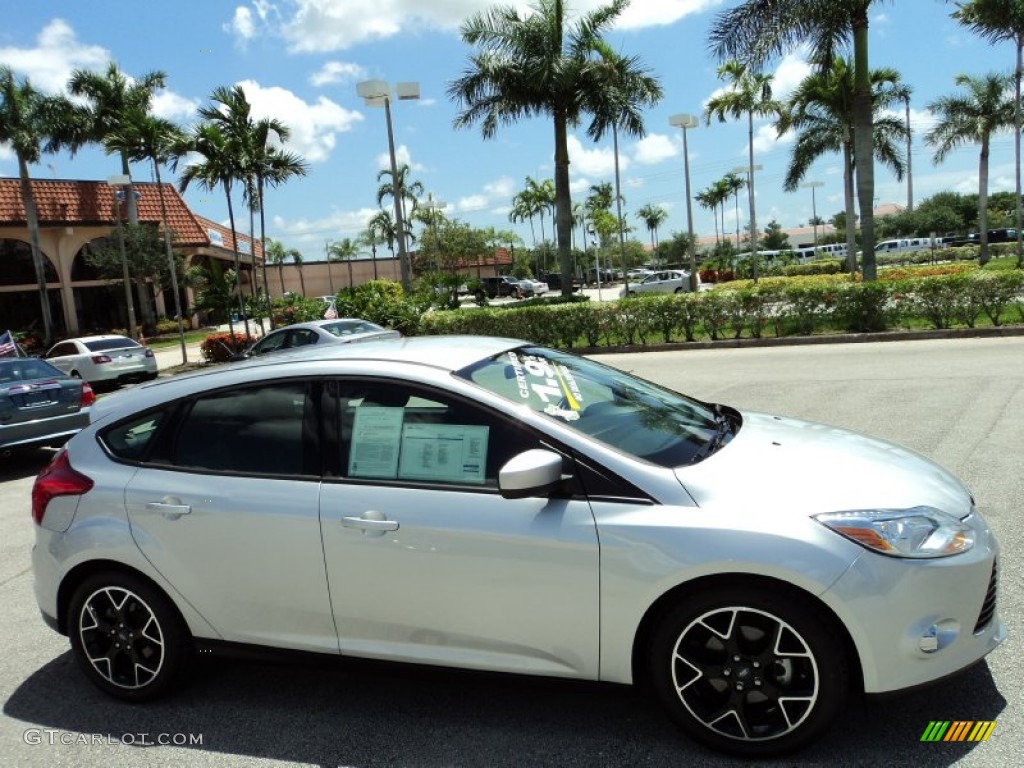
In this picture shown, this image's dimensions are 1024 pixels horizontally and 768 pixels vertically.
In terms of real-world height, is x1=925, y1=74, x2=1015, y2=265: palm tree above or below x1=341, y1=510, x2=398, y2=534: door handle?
above

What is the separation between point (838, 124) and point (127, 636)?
39450mm

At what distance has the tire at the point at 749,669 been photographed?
265 centimetres

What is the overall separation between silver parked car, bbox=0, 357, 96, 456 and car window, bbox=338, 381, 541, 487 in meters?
7.45

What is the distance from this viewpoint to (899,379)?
10508 mm

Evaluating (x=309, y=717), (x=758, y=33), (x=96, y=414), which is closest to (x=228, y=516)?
(x=309, y=717)

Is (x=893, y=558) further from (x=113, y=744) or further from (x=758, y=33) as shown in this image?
(x=758, y=33)

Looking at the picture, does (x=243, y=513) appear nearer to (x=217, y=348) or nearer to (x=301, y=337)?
(x=301, y=337)

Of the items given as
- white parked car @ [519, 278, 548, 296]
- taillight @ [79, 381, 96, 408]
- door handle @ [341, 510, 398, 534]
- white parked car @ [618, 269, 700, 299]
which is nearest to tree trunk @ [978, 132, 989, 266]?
white parked car @ [618, 269, 700, 299]

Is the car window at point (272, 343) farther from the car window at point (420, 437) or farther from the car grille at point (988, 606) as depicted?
Answer: the car grille at point (988, 606)

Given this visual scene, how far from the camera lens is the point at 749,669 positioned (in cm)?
274

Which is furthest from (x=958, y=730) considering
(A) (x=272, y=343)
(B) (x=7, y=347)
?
(B) (x=7, y=347)

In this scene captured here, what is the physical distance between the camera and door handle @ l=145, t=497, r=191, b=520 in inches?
132

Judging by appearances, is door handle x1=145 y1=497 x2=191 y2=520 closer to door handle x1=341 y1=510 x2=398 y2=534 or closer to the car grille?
door handle x1=341 y1=510 x2=398 y2=534

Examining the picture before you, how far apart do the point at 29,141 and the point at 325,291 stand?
154 ft
